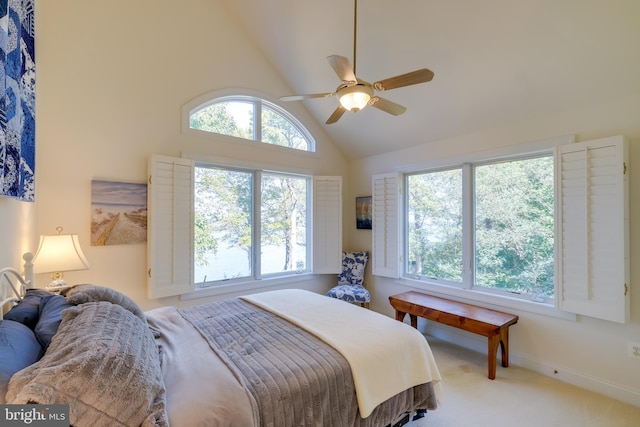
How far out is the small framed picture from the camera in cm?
452

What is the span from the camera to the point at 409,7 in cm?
258

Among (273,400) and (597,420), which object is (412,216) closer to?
(597,420)

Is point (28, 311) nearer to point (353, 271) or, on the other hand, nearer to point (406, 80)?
point (406, 80)

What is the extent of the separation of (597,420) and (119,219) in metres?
4.35

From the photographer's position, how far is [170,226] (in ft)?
10.2

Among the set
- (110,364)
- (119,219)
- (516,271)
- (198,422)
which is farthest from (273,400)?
(516,271)

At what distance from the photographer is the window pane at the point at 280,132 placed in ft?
13.1

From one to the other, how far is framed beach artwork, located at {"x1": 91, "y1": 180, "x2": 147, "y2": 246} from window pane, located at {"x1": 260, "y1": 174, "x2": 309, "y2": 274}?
1.46 metres

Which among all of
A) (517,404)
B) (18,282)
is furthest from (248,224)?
(517,404)

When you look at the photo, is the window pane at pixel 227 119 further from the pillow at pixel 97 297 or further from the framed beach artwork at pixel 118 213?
the pillow at pixel 97 297

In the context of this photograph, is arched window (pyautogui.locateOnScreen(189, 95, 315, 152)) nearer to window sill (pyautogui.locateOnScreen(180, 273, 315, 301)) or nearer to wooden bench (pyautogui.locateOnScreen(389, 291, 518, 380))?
window sill (pyautogui.locateOnScreen(180, 273, 315, 301))

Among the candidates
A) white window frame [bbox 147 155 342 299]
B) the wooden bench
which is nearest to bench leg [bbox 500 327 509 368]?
the wooden bench

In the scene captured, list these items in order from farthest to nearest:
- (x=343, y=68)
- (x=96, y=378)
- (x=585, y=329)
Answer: (x=585, y=329)
(x=343, y=68)
(x=96, y=378)

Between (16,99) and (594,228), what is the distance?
→ 4.09 m
